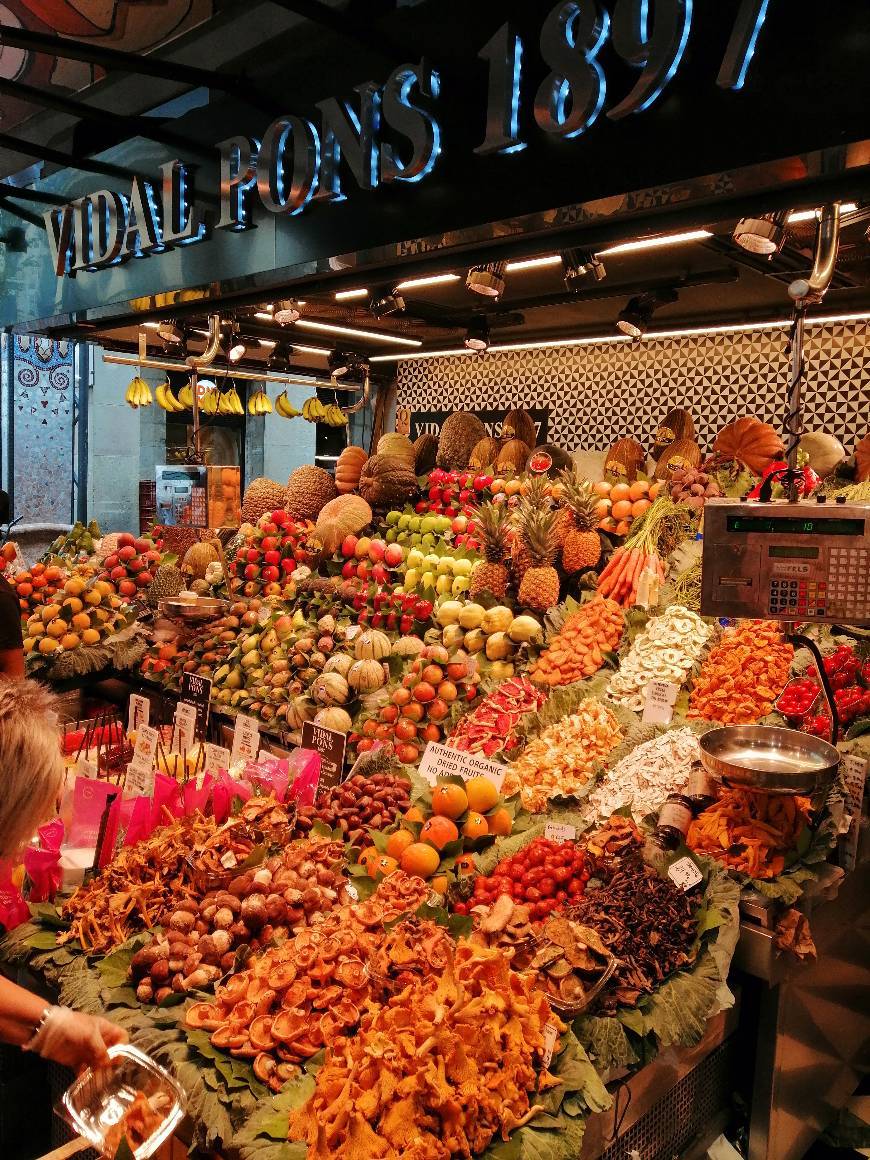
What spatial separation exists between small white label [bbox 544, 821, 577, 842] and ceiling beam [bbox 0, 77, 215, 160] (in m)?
4.34

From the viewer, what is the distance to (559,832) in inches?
124

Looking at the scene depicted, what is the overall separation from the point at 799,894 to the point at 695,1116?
96 centimetres

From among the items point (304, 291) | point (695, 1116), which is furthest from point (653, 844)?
point (304, 291)

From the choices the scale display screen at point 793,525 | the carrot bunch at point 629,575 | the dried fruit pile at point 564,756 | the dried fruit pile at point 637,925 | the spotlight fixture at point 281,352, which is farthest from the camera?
the spotlight fixture at point 281,352

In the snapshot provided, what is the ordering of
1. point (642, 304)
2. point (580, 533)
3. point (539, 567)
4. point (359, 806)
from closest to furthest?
point (359, 806)
point (539, 567)
point (580, 533)
point (642, 304)

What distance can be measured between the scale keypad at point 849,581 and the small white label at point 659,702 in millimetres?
1476

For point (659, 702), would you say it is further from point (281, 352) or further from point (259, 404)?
point (259, 404)

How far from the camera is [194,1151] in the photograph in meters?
2.21

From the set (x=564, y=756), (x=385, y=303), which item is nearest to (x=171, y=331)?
(x=385, y=303)

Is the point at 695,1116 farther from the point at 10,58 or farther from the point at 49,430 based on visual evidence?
the point at 49,430

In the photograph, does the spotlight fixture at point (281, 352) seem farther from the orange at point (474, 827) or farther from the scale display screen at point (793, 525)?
the scale display screen at point (793, 525)

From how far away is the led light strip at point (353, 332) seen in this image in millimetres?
7098

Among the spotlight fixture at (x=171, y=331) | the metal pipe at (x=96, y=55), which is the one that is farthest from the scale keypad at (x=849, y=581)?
the spotlight fixture at (x=171, y=331)

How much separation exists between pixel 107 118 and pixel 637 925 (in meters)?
4.96
